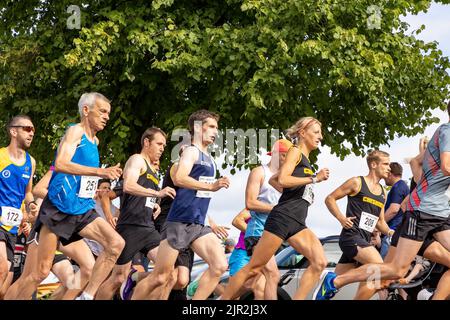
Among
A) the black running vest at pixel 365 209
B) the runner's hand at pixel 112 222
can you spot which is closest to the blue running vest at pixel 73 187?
the runner's hand at pixel 112 222

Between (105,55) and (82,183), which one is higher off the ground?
(105,55)

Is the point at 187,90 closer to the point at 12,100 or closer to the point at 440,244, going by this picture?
the point at 12,100

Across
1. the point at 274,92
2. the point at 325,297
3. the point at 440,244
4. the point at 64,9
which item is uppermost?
the point at 64,9

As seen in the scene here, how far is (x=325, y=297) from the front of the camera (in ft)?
32.1

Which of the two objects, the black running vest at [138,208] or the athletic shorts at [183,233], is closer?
the athletic shorts at [183,233]

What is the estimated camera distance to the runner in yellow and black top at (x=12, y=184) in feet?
30.3

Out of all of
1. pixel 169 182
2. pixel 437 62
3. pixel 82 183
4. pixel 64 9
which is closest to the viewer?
pixel 82 183

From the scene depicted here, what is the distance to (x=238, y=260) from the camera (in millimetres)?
10648

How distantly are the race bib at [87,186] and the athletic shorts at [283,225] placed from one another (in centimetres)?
168

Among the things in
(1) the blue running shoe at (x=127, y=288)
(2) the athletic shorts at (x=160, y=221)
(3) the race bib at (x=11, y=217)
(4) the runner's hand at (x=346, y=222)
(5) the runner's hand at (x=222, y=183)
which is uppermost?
(5) the runner's hand at (x=222, y=183)

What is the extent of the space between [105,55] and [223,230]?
11.0m

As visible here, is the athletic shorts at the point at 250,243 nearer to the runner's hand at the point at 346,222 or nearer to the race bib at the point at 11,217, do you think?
the runner's hand at the point at 346,222

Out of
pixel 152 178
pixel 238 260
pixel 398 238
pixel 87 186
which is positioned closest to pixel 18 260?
pixel 152 178
